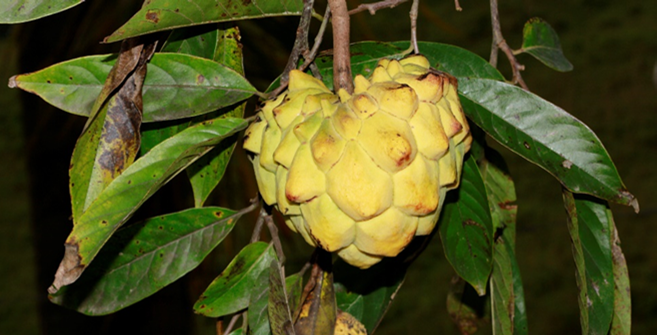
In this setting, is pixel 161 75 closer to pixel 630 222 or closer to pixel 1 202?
pixel 630 222

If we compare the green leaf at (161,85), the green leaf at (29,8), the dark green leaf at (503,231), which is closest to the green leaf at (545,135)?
the dark green leaf at (503,231)

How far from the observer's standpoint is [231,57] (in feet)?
2.44

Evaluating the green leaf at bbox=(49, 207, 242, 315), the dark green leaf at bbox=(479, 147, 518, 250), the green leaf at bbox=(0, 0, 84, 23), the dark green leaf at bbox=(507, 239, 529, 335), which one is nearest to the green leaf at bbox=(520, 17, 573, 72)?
the dark green leaf at bbox=(479, 147, 518, 250)

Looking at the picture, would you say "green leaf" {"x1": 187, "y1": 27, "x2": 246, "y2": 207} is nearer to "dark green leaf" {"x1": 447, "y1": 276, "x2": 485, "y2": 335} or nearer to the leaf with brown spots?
the leaf with brown spots

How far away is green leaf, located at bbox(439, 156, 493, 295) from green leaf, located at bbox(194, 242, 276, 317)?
0.21 m

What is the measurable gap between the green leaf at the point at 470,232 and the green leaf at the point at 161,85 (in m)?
0.27

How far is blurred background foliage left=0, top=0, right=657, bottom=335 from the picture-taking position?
1.58 meters

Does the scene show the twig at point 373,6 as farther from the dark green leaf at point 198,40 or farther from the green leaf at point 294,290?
the green leaf at point 294,290

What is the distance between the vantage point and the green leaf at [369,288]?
851 mm

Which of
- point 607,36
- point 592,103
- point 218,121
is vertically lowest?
point 592,103

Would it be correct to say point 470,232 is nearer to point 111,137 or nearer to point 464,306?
point 464,306

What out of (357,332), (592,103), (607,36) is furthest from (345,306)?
(607,36)

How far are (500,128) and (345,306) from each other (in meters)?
0.31

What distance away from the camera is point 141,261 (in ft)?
2.44
